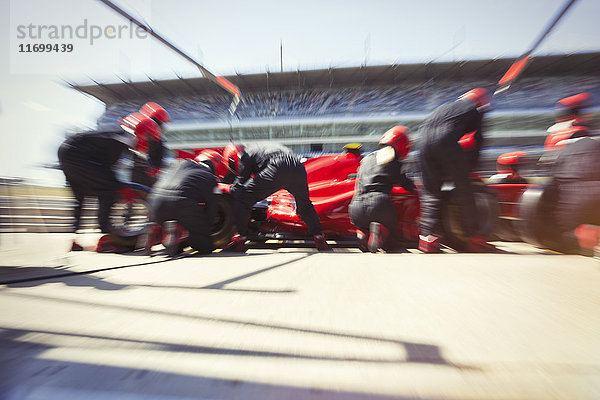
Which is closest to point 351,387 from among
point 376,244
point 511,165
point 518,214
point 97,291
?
point 97,291

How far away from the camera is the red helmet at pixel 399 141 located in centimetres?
227

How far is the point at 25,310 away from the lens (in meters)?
1.02

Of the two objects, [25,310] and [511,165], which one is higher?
[511,165]

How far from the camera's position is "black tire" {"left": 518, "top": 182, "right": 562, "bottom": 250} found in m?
1.96

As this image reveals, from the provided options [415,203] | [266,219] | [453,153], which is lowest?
[266,219]

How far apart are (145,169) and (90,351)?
8.57 ft

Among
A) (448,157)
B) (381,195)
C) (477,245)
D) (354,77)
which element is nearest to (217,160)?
(381,195)

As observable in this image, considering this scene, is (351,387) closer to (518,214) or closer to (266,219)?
(266,219)

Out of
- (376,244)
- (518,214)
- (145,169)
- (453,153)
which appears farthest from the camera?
(145,169)

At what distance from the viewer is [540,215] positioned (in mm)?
2037

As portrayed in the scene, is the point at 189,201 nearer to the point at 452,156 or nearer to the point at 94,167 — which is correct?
the point at 94,167

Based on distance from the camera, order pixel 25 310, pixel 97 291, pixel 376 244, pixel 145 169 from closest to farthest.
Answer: pixel 25 310 → pixel 97 291 → pixel 376 244 → pixel 145 169

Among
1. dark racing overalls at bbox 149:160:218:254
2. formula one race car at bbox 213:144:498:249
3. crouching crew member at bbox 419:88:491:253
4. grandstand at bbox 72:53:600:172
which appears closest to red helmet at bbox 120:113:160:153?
dark racing overalls at bbox 149:160:218:254

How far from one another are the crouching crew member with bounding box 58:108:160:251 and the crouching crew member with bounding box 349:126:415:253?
2.43 m
